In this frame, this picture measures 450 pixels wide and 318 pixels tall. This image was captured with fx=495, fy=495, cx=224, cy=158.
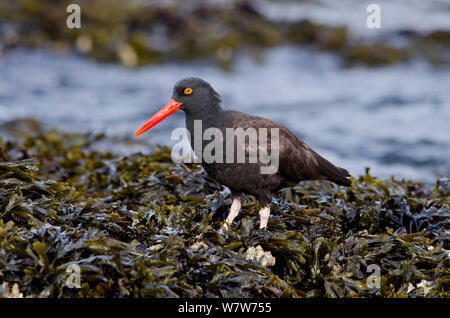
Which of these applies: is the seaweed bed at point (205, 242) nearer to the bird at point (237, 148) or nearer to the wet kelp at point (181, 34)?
the bird at point (237, 148)

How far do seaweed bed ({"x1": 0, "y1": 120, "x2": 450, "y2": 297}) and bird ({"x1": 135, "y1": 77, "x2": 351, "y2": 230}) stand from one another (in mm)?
→ 236

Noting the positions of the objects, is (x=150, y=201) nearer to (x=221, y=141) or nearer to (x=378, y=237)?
(x=221, y=141)

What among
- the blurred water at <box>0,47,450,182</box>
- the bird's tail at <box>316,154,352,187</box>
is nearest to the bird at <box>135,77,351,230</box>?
the bird's tail at <box>316,154,352,187</box>

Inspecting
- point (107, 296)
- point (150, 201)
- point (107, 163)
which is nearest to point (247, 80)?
point (107, 163)

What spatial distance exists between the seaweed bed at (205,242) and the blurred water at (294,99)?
10.5ft

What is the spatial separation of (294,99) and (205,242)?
707 cm

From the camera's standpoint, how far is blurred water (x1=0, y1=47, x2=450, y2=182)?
26.6 feet

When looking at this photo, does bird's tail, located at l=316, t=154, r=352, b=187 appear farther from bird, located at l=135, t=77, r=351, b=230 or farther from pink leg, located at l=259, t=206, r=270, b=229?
pink leg, located at l=259, t=206, r=270, b=229

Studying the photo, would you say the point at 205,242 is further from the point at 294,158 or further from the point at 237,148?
the point at 294,158

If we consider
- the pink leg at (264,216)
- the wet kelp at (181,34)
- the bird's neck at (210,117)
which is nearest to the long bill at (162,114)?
the bird's neck at (210,117)

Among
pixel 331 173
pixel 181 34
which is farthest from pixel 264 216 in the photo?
pixel 181 34

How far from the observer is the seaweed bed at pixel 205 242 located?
9.19 feet

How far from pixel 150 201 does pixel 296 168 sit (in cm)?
132

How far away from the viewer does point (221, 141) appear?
348 centimetres
